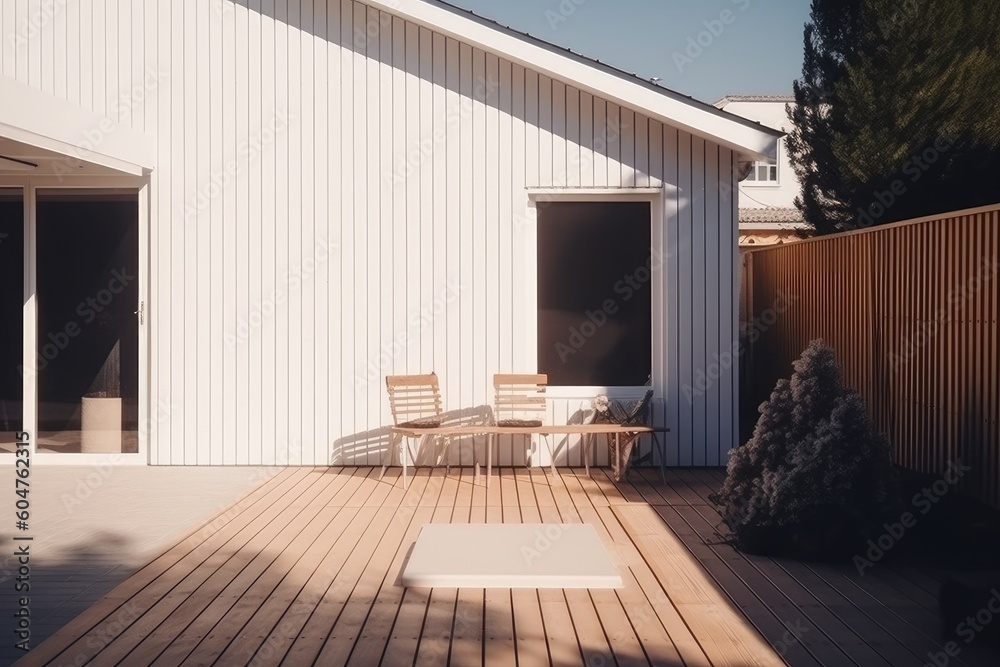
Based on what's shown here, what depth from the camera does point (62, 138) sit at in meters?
6.17

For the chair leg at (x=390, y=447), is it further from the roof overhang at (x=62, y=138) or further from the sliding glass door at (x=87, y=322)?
the roof overhang at (x=62, y=138)

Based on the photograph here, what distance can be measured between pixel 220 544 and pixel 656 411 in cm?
376

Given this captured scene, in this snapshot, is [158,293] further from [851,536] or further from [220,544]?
[851,536]

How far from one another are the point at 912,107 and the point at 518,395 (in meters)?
4.81

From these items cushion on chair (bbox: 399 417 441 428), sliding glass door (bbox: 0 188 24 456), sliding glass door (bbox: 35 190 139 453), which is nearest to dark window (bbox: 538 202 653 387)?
cushion on chair (bbox: 399 417 441 428)

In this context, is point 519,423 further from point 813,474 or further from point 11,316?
point 11,316

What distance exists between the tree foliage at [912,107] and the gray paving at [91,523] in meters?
6.17

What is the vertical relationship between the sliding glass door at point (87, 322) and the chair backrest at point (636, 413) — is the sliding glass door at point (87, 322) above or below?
above

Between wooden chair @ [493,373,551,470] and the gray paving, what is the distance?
1.83 m

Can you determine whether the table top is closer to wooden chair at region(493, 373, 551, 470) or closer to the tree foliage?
wooden chair at region(493, 373, 551, 470)

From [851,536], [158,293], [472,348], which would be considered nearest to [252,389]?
[158,293]

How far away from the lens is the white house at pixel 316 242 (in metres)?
7.71

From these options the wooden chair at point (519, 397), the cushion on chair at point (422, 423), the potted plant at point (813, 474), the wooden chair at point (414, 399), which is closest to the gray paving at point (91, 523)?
the wooden chair at point (414, 399)

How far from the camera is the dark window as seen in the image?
26.0 ft
